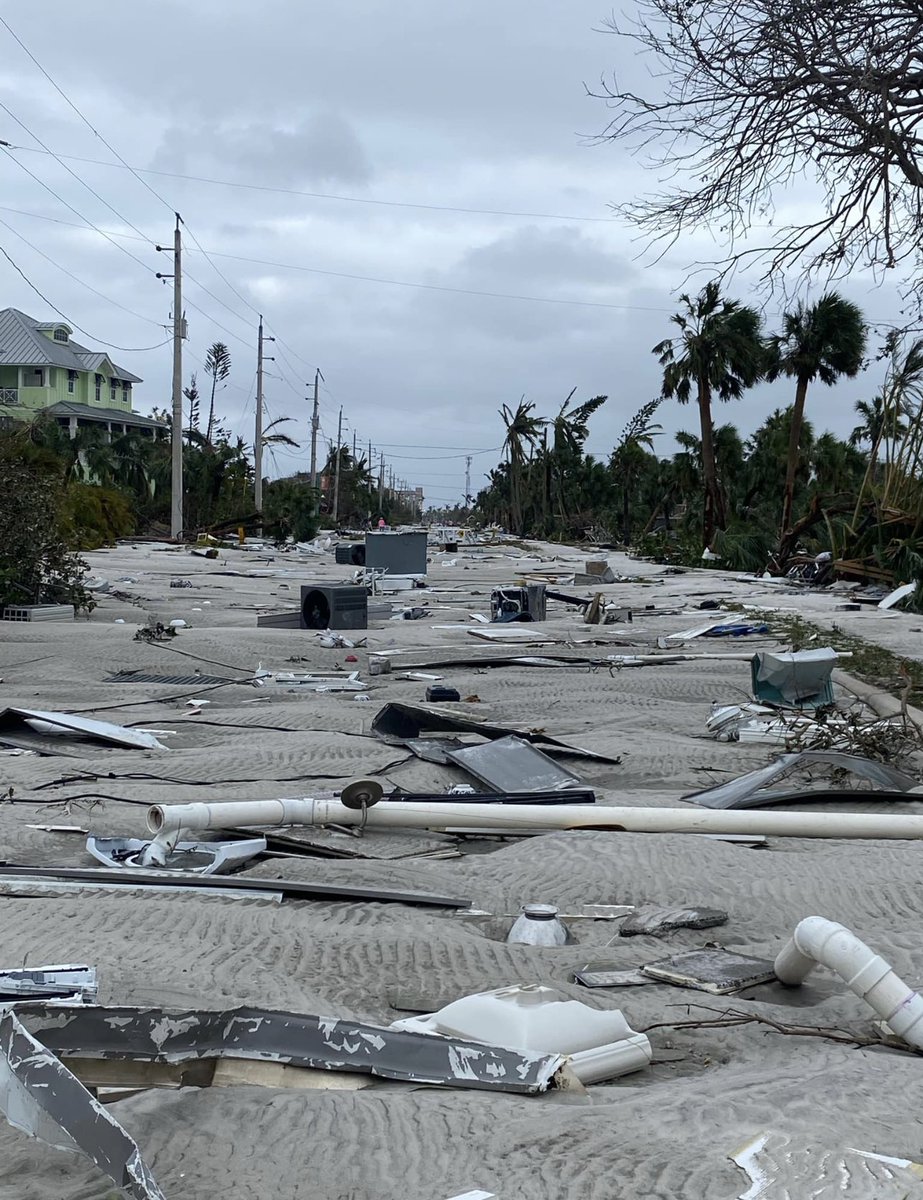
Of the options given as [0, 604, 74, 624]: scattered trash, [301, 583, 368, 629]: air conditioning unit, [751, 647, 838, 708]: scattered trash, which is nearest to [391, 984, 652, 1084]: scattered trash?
[751, 647, 838, 708]: scattered trash

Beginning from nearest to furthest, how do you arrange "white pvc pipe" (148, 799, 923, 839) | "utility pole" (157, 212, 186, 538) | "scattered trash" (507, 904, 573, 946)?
"scattered trash" (507, 904, 573, 946), "white pvc pipe" (148, 799, 923, 839), "utility pole" (157, 212, 186, 538)

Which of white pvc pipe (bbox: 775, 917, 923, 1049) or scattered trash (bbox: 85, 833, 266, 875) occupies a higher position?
white pvc pipe (bbox: 775, 917, 923, 1049)

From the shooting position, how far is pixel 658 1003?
3453 mm

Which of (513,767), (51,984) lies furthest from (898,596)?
(51,984)

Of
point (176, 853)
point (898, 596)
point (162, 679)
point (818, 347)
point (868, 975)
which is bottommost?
point (162, 679)

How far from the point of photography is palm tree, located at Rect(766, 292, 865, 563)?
108 feet

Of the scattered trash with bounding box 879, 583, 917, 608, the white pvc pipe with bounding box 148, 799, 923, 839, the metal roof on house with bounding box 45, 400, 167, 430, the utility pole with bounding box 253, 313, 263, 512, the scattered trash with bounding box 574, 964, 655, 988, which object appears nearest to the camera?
the scattered trash with bounding box 574, 964, 655, 988

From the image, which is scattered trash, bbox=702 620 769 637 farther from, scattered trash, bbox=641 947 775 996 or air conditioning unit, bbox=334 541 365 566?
air conditioning unit, bbox=334 541 365 566

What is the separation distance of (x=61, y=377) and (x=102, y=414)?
3459 mm

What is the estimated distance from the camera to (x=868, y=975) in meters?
3.09

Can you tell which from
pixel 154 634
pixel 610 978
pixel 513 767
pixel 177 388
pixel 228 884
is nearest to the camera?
pixel 610 978

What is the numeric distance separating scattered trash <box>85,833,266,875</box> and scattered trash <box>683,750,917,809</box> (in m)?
2.31

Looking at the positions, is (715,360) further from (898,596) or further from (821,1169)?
(821,1169)

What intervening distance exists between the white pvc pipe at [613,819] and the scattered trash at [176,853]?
40cm
